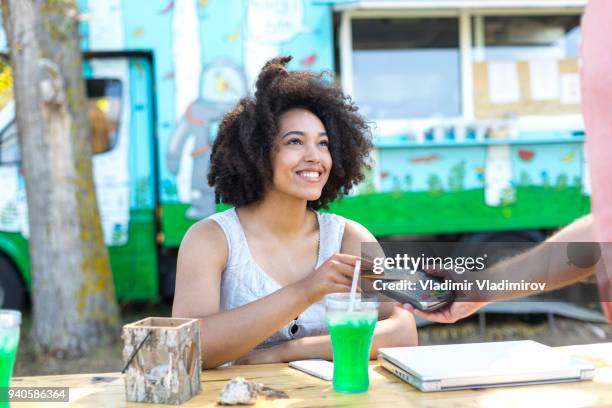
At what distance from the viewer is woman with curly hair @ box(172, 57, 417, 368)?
5.74ft

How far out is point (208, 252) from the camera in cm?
185

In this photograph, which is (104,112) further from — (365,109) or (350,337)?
(350,337)

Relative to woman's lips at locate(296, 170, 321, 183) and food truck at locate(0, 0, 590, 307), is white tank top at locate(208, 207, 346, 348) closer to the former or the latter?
woman's lips at locate(296, 170, 321, 183)

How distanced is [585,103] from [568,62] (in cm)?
462

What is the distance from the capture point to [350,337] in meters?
1.24

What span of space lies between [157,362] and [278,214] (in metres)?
0.92

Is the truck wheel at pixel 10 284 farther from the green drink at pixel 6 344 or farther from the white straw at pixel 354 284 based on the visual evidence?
the white straw at pixel 354 284

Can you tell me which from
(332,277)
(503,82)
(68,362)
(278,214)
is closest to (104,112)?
(68,362)

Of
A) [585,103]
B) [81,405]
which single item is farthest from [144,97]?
[585,103]

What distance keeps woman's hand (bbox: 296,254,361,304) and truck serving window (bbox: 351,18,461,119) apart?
342 centimetres

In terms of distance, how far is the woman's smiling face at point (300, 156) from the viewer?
80.6 inches

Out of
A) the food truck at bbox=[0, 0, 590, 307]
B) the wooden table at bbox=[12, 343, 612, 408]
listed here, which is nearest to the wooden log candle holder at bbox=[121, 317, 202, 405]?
the wooden table at bbox=[12, 343, 612, 408]

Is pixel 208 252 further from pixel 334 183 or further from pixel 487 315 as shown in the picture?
pixel 487 315

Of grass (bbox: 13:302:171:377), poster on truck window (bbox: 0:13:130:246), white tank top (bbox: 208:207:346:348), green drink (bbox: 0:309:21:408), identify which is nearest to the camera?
green drink (bbox: 0:309:21:408)
